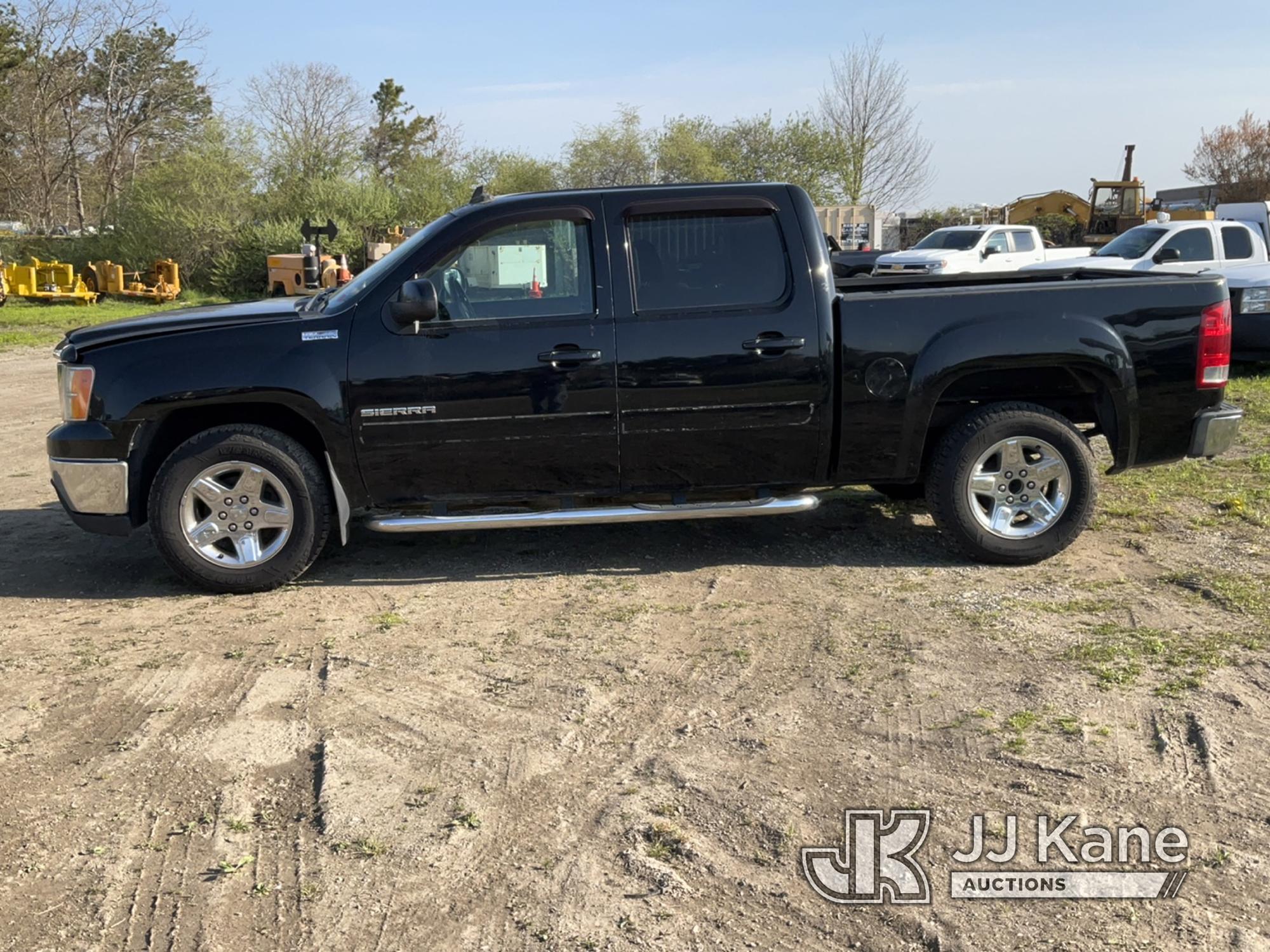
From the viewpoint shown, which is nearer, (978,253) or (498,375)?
(498,375)

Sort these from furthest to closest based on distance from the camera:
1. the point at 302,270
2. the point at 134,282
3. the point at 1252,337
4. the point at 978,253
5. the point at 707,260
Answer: the point at 134,282 < the point at 302,270 < the point at 978,253 < the point at 1252,337 < the point at 707,260

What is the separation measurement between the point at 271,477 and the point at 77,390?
1034 millimetres

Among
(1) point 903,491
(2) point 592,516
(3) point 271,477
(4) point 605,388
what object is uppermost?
(4) point 605,388

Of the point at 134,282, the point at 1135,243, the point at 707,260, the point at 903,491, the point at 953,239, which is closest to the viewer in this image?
the point at 707,260

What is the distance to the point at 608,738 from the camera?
3904mm

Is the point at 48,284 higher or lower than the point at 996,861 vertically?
higher

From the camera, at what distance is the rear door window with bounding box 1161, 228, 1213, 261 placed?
51.9 feet

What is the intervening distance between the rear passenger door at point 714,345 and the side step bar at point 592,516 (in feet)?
0.38

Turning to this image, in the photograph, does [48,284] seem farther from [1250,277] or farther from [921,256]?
[1250,277]

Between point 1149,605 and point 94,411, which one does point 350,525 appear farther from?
point 1149,605

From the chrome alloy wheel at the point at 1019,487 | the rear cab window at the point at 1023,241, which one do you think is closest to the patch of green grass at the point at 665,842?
the chrome alloy wheel at the point at 1019,487

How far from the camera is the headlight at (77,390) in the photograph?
545 cm

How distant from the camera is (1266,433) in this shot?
9.23 meters

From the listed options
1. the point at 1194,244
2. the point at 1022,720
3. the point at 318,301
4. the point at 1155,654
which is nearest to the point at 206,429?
the point at 318,301
